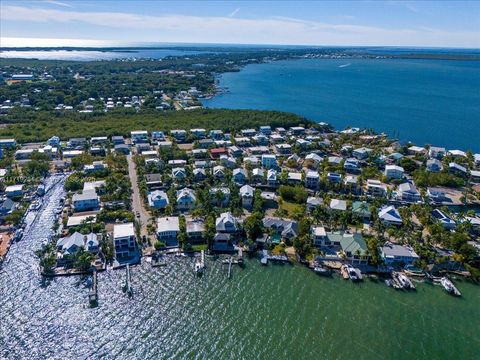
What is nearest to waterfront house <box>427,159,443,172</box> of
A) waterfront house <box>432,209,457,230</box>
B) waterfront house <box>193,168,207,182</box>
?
waterfront house <box>432,209,457,230</box>

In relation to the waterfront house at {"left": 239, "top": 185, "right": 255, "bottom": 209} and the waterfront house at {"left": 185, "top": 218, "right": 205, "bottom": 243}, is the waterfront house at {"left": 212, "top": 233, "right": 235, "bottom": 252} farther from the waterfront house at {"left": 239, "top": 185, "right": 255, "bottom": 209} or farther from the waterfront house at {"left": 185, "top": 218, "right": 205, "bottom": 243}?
the waterfront house at {"left": 239, "top": 185, "right": 255, "bottom": 209}

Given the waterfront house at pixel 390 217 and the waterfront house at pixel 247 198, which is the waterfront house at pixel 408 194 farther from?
the waterfront house at pixel 247 198

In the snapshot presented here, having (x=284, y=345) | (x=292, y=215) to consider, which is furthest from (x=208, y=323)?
(x=292, y=215)

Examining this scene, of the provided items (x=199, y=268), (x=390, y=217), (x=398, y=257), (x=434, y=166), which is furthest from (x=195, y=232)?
(x=434, y=166)

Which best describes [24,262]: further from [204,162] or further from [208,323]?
[204,162]

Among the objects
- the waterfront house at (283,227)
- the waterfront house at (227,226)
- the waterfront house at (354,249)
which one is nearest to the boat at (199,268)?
the waterfront house at (227,226)

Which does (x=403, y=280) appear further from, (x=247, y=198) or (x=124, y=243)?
(x=124, y=243)

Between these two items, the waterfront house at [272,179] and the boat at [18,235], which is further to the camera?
the waterfront house at [272,179]
